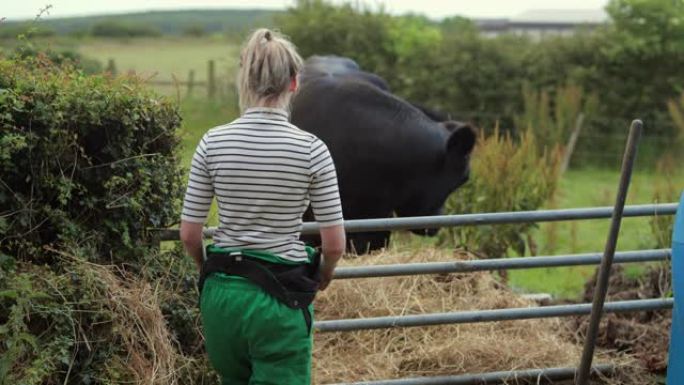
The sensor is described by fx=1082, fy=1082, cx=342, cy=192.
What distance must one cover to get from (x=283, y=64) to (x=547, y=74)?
58.1 ft

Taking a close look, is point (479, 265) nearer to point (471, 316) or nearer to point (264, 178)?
point (471, 316)

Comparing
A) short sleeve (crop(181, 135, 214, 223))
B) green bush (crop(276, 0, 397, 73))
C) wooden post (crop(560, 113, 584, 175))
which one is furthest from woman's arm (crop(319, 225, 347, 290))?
green bush (crop(276, 0, 397, 73))

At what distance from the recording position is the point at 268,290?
3.70 meters

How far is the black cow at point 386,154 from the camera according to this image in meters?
8.04

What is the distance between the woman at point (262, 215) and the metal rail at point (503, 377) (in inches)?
52.5

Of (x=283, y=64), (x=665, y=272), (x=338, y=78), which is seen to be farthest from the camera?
(x=338, y=78)

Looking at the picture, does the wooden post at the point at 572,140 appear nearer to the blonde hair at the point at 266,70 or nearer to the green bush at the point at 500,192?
the green bush at the point at 500,192

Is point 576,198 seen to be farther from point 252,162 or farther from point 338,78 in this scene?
point 252,162

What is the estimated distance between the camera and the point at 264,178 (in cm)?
359

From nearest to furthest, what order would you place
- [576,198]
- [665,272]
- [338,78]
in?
[665,272], [338,78], [576,198]

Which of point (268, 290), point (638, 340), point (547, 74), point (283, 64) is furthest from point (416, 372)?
point (547, 74)

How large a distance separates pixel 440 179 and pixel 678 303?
3631 mm

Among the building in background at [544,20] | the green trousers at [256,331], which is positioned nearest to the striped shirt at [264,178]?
the green trousers at [256,331]

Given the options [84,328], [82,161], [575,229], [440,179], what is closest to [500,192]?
[440,179]
